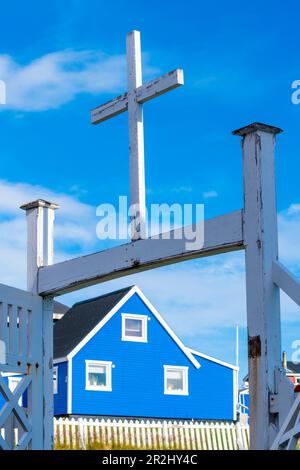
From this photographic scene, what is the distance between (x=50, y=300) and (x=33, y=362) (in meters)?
0.54

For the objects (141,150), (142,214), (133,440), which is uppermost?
(141,150)

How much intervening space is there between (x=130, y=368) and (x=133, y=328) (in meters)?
1.32

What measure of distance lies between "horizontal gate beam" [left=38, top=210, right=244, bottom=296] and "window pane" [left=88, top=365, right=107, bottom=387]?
72.2 ft

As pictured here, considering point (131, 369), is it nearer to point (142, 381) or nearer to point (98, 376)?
point (142, 381)

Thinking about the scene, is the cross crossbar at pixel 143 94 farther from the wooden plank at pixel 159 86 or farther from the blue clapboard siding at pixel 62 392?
the blue clapboard siding at pixel 62 392

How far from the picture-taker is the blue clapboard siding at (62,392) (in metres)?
28.4

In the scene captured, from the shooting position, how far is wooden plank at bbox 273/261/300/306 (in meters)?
5.39

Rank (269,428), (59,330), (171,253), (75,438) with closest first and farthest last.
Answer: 1. (269,428)
2. (171,253)
3. (75,438)
4. (59,330)

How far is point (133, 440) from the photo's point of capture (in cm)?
2530

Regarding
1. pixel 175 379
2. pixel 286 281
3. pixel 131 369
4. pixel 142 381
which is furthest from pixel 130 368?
pixel 286 281

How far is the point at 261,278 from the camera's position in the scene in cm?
563

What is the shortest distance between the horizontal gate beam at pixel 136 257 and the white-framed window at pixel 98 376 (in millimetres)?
21900

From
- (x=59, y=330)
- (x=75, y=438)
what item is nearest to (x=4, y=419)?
(x=75, y=438)
